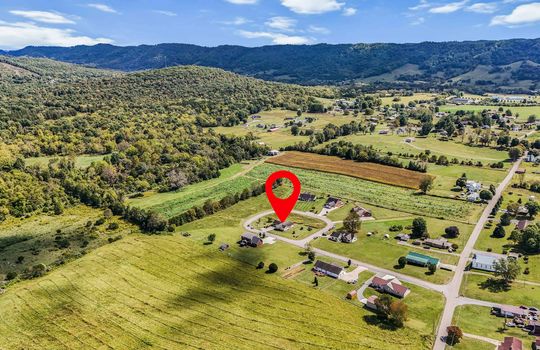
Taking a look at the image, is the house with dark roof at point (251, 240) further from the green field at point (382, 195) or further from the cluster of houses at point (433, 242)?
the green field at point (382, 195)

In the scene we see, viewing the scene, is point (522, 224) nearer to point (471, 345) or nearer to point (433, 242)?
point (433, 242)

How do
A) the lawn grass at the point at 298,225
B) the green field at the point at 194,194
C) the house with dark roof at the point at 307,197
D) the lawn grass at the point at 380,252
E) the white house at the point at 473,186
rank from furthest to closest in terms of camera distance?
1. the white house at the point at 473,186
2. the house with dark roof at the point at 307,197
3. the green field at the point at 194,194
4. the lawn grass at the point at 298,225
5. the lawn grass at the point at 380,252

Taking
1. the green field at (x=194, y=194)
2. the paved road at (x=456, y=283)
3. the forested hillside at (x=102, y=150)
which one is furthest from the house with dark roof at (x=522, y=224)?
the forested hillside at (x=102, y=150)

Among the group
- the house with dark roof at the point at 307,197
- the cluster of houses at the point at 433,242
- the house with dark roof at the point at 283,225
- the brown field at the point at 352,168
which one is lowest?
the house with dark roof at the point at 283,225

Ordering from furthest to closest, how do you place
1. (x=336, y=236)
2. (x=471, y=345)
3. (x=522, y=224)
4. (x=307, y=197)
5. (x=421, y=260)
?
(x=307, y=197) → (x=522, y=224) → (x=336, y=236) → (x=421, y=260) → (x=471, y=345)

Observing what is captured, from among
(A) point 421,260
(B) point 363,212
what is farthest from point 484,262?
(B) point 363,212

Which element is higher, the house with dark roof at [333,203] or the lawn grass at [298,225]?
the house with dark roof at [333,203]

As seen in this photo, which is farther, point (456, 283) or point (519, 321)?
point (456, 283)
